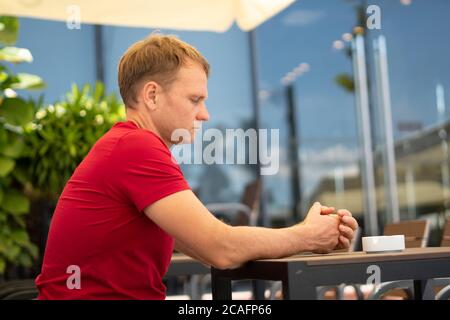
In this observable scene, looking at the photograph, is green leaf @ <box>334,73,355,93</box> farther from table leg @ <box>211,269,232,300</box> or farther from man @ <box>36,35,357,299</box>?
man @ <box>36,35,357,299</box>

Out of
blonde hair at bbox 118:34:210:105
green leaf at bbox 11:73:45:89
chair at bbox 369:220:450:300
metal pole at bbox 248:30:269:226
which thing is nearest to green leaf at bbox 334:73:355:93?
metal pole at bbox 248:30:269:226

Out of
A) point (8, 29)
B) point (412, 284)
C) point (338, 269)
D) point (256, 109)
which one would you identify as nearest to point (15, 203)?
point (8, 29)

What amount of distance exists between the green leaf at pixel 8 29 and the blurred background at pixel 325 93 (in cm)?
143

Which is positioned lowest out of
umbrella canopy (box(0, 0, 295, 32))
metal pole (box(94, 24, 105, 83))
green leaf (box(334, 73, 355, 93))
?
umbrella canopy (box(0, 0, 295, 32))

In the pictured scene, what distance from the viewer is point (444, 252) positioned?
74.1 inches

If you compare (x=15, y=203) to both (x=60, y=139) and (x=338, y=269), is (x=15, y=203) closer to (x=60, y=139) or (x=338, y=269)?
(x=60, y=139)

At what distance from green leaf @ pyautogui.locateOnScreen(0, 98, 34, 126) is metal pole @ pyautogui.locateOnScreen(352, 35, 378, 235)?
133 inches

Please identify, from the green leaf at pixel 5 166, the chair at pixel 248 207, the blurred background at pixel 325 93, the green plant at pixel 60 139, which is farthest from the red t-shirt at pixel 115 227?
the blurred background at pixel 325 93

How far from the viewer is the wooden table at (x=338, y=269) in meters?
1.69

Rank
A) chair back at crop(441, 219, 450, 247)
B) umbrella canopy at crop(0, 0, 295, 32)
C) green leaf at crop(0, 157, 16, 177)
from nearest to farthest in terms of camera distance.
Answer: chair back at crop(441, 219, 450, 247) < umbrella canopy at crop(0, 0, 295, 32) < green leaf at crop(0, 157, 16, 177)

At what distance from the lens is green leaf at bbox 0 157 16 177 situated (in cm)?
502
